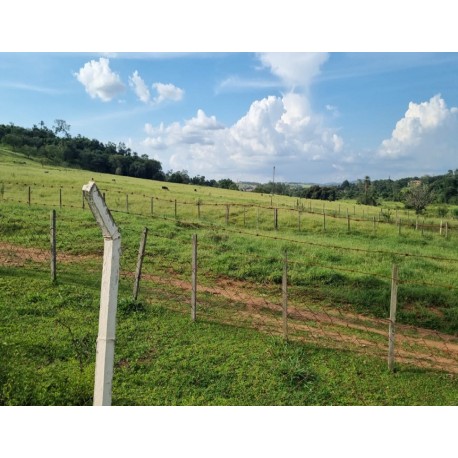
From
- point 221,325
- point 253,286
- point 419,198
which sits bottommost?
point 221,325

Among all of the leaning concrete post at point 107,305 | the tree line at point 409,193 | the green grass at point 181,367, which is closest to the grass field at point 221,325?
the green grass at point 181,367

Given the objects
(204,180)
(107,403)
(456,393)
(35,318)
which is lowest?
(456,393)

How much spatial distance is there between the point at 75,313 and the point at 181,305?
245cm

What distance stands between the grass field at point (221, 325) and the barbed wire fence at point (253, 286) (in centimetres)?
6

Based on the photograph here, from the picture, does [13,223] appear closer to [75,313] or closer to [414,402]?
[75,313]

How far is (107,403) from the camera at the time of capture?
3938 millimetres

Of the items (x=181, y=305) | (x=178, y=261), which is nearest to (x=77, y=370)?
(x=181, y=305)

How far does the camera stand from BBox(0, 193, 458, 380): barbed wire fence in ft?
29.2

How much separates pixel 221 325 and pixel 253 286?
3.53 metres

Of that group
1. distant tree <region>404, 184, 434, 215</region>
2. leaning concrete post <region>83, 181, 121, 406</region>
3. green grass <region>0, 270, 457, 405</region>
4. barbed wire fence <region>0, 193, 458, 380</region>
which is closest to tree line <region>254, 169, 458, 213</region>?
distant tree <region>404, 184, 434, 215</region>

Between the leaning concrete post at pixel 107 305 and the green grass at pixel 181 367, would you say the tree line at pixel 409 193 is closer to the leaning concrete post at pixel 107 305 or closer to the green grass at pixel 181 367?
the green grass at pixel 181 367

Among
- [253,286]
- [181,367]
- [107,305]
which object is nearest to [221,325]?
[181,367]

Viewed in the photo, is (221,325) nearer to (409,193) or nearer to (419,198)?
(419,198)

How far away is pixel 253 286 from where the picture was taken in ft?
40.8
